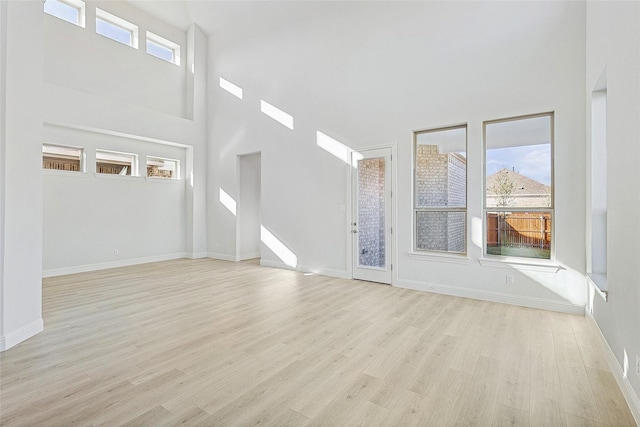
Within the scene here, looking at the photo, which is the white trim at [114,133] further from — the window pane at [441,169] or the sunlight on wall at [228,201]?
the window pane at [441,169]

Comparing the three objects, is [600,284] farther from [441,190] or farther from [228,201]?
[228,201]

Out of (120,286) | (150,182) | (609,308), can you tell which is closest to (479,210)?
(609,308)

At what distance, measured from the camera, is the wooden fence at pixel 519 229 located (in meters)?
4.16

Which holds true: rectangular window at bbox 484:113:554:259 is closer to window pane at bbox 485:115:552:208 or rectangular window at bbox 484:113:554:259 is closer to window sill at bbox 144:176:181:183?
window pane at bbox 485:115:552:208

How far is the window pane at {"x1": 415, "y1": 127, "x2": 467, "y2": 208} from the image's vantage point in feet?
15.6

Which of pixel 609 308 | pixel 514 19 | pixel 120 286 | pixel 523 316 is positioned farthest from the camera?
pixel 120 286

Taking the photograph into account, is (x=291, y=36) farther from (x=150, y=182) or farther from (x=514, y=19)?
(x=150, y=182)

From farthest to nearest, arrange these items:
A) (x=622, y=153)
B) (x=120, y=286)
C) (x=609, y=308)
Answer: (x=120, y=286)
(x=609, y=308)
(x=622, y=153)

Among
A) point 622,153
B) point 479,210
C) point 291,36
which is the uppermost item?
point 291,36

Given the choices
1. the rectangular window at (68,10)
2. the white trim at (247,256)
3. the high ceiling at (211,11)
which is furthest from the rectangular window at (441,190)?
the rectangular window at (68,10)

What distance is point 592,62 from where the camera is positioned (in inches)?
136

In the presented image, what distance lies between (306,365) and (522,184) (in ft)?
12.2

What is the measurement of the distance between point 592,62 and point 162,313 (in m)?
5.73

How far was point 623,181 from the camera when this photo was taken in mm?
2357
